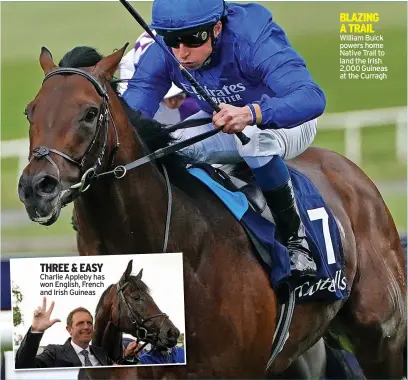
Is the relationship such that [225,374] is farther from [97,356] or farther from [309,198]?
[309,198]

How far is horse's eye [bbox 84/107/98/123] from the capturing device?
3.06 metres

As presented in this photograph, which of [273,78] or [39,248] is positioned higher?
[273,78]

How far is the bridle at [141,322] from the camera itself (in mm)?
3369

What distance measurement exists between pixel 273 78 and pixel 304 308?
0.99 metres

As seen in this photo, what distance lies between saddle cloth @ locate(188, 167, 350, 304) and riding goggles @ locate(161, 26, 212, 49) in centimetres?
48

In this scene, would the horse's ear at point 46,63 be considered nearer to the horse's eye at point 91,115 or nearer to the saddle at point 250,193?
the horse's eye at point 91,115

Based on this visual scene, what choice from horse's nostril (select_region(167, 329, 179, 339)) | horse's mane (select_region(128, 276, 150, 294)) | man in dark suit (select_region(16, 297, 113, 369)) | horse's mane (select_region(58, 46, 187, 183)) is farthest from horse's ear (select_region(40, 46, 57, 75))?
horse's nostril (select_region(167, 329, 179, 339))

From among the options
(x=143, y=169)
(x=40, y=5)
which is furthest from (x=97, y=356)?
(x=40, y=5)

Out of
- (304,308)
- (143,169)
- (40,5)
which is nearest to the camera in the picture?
(143,169)

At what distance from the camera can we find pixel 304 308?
3.77 meters

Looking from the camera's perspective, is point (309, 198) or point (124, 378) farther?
point (309, 198)

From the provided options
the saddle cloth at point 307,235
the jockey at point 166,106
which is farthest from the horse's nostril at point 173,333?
the jockey at point 166,106

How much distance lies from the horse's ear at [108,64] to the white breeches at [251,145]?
1.63 feet

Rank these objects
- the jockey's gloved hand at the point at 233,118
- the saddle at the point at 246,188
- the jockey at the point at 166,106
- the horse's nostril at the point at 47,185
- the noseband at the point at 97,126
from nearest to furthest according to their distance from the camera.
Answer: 1. the horse's nostril at the point at 47,185
2. the noseband at the point at 97,126
3. the jockey's gloved hand at the point at 233,118
4. the saddle at the point at 246,188
5. the jockey at the point at 166,106
